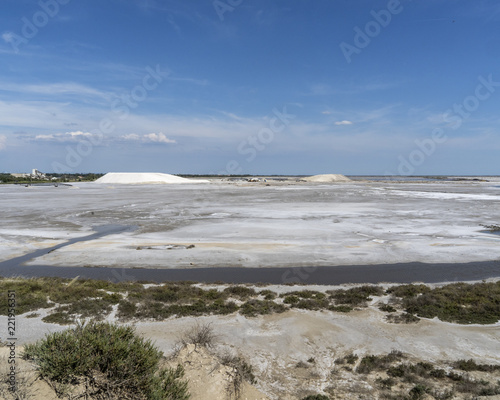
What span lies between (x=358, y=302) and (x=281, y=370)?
16.5ft

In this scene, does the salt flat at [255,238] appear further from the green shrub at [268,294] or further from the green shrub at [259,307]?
the green shrub at [259,307]

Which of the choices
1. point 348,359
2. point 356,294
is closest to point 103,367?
point 348,359

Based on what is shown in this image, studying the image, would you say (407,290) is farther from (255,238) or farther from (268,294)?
(255,238)

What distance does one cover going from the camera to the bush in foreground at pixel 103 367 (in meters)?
4.99

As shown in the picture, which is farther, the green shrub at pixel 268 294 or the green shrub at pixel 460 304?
the green shrub at pixel 268 294

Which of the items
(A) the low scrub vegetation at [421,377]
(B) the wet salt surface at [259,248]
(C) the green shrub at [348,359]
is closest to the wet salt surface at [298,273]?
(B) the wet salt surface at [259,248]

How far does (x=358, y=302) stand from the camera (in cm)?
1149

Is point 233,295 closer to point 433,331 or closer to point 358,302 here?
point 358,302

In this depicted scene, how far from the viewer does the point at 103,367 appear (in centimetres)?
527

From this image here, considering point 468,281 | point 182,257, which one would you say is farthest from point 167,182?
point 468,281

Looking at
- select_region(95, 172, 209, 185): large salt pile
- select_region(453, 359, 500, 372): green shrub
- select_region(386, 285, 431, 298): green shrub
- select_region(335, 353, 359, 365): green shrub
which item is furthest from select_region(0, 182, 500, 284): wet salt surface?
select_region(95, 172, 209, 185): large salt pile

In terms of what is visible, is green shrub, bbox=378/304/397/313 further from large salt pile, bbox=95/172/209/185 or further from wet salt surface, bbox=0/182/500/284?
large salt pile, bbox=95/172/209/185

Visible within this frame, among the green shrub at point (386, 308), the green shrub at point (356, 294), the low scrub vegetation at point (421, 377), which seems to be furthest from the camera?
the green shrub at point (356, 294)

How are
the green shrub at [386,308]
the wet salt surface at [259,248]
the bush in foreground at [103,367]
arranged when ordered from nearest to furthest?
1. the bush in foreground at [103,367]
2. the green shrub at [386,308]
3. the wet salt surface at [259,248]
